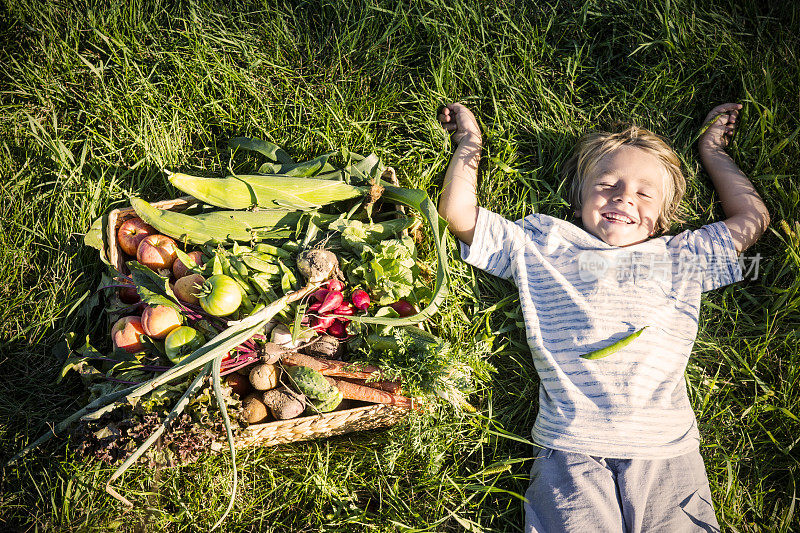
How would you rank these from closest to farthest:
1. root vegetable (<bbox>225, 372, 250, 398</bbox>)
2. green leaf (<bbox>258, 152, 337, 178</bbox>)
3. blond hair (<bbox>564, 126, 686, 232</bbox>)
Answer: root vegetable (<bbox>225, 372, 250, 398</bbox>)
green leaf (<bbox>258, 152, 337, 178</bbox>)
blond hair (<bbox>564, 126, 686, 232</bbox>)

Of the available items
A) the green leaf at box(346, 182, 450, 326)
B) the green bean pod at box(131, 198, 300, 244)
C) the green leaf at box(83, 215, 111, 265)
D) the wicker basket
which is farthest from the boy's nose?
the green leaf at box(83, 215, 111, 265)

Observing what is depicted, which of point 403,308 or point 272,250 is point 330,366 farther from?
point 272,250

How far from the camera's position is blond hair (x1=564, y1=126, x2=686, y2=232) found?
267 cm

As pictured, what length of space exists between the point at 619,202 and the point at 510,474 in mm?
1440

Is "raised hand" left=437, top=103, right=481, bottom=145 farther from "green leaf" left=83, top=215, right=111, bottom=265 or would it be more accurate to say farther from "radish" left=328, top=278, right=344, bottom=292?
"green leaf" left=83, top=215, right=111, bottom=265

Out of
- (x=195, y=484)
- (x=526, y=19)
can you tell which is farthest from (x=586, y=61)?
(x=195, y=484)

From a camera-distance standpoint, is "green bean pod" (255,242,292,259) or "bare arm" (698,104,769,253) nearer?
"green bean pod" (255,242,292,259)

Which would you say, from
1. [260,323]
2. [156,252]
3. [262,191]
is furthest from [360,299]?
[156,252]

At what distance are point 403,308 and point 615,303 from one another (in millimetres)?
1032

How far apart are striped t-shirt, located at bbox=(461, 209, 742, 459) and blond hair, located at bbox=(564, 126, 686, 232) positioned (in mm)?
177

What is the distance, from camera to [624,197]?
8.17 feet

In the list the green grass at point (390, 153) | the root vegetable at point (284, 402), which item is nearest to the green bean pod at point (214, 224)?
the green grass at point (390, 153)

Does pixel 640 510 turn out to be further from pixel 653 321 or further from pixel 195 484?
pixel 195 484

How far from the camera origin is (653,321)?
238 centimetres
